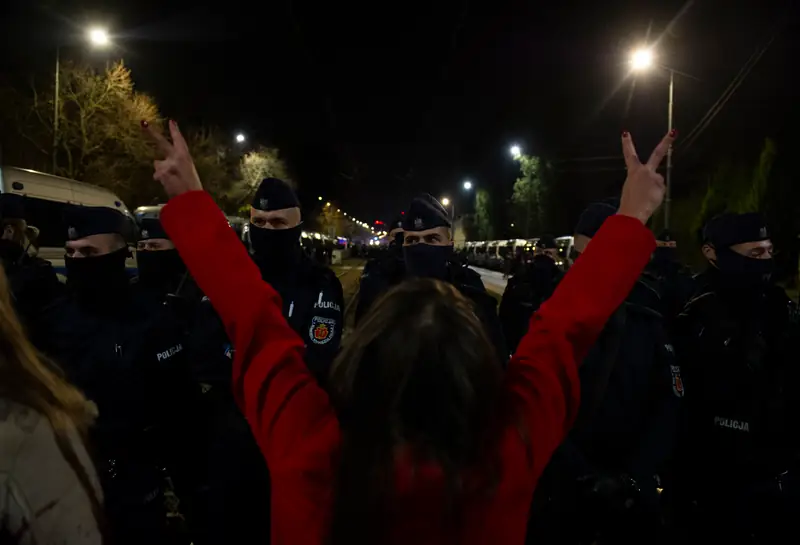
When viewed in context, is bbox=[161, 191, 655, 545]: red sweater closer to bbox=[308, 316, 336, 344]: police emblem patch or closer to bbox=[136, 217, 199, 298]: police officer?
bbox=[308, 316, 336, 344]: police emblem patch

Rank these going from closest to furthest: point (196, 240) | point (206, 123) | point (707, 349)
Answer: point (196, 240) < point (707, 349) < point (206, 123)

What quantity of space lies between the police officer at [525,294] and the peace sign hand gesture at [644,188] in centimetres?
330

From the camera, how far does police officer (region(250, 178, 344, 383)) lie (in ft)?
10.1

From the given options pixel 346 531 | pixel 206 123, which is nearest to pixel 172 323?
pixel 346 531

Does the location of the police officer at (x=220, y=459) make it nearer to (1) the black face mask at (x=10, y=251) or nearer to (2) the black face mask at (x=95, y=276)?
(2) the black face mask at (x=95, y=276)

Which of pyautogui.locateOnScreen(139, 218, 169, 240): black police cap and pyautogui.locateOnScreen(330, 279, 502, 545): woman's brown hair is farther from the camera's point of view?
pyautogui.locateOnScreen(139, 218, 169, 240): black police cap

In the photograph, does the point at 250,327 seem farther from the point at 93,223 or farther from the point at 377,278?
A: the point at 377,278

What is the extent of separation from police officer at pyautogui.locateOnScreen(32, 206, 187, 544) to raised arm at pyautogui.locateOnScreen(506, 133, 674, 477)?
194 cm

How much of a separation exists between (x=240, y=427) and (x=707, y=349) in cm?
262

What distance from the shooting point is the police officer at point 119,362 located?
252cm

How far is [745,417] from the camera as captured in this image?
3.07 meters

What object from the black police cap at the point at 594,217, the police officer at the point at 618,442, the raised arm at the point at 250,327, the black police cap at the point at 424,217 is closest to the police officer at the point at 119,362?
the raised arm at the point at 250,327

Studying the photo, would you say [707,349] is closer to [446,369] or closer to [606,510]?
[606,510]

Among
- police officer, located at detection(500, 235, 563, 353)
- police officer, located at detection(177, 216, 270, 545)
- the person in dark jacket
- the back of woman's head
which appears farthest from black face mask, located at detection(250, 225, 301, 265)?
the person in dark jacket
